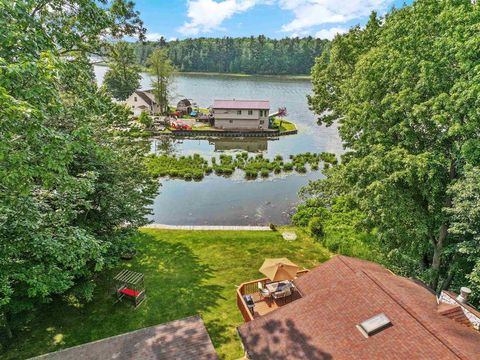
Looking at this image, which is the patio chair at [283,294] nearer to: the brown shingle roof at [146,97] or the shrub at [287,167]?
the shrub at [287,167]

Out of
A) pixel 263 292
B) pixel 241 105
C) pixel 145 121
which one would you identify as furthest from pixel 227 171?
pixel 263 292

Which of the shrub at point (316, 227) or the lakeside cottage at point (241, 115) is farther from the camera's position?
the lakeside cottage at point (241, 115)

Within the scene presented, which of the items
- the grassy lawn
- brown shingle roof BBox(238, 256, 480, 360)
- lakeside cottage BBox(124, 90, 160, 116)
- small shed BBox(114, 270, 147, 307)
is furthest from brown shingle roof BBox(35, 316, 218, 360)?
lakeside cottage BBox(124, 90, 160, 116)

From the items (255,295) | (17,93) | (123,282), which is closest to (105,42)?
(17,93)

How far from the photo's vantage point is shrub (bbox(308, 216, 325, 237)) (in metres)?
23.5

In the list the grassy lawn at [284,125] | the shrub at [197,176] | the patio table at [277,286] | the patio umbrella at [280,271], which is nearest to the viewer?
the patio table at [277,286]

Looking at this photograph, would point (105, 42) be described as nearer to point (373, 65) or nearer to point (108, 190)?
point (108, 190)

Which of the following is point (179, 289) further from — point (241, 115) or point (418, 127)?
point (241, 115)

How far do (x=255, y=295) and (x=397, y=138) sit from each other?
10065 mm

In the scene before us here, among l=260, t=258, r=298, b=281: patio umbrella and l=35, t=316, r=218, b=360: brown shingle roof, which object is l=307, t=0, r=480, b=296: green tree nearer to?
l=260, t=258, r=298, b=281: patio umbrella

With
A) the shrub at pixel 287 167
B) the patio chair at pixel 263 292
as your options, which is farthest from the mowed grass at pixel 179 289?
the shrub at pixel 287 167

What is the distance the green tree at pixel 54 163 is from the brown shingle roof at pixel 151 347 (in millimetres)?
2361

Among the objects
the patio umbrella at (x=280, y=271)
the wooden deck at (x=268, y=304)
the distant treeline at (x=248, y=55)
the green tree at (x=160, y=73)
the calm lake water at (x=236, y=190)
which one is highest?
the distant treeline at (x=248, y=55)

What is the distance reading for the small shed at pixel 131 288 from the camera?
50.8ft
